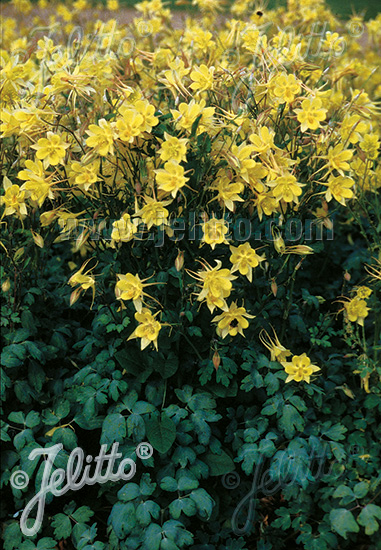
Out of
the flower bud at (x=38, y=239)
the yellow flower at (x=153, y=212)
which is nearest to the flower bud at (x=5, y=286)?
the flower bud at (x=38, y=239)

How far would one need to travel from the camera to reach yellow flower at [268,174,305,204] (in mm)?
1932

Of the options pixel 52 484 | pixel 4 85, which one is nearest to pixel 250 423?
pixel 52 484

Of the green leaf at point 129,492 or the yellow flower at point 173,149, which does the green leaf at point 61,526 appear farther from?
the yellow flower at point 173,149

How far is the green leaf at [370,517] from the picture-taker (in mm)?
2045

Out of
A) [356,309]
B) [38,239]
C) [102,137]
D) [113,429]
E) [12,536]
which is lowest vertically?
[12,536]

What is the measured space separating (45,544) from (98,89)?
1.73 meters

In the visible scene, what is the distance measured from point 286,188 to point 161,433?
99 centimetres

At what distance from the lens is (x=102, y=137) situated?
184 centimetres

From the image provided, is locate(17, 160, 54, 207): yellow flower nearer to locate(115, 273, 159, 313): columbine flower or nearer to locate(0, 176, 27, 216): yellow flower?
locate(0, 176, 27, 216): yellow flower

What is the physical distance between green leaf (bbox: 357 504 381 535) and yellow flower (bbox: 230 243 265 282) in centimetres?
97

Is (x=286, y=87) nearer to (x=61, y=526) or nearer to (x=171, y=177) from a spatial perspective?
(x=171, y=177)

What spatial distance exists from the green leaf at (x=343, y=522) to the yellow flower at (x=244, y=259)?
95cm

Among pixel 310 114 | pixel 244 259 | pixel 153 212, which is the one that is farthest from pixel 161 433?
pixel 310 114

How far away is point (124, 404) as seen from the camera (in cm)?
217
